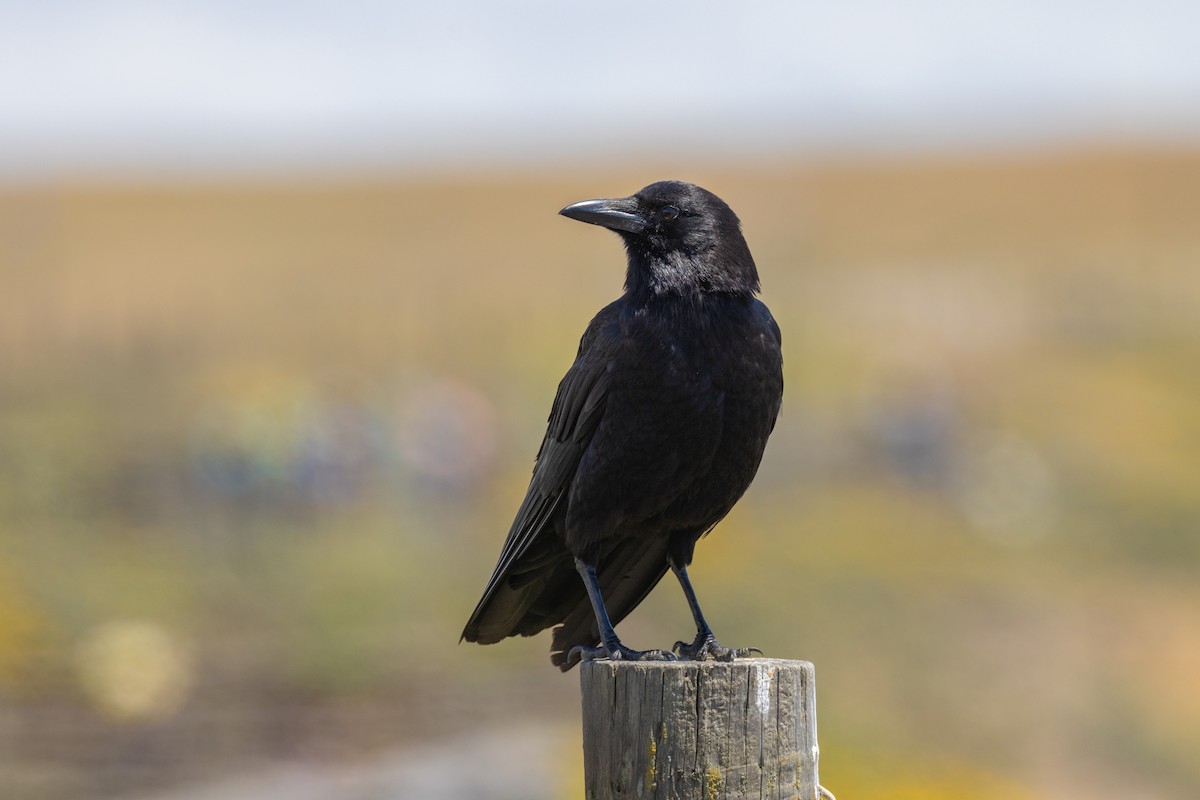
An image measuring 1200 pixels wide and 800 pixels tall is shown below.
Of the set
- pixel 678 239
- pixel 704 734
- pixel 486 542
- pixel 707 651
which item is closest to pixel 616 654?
pixel 707 651

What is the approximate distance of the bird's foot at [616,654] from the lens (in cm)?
498

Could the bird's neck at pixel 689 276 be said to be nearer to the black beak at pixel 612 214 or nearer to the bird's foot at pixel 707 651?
the black beak at pixel 612 214

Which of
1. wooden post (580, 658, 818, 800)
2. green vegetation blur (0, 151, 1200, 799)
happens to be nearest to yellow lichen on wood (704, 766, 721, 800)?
wooden post (580, 658, 818, 800)

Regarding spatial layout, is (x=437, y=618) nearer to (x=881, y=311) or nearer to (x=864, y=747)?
(x=864, y=747)

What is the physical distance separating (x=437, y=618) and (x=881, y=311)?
90.8 ft

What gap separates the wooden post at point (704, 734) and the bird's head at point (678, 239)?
187cm

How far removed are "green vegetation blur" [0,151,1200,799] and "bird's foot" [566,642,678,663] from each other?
4701mm

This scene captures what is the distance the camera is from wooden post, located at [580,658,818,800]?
414 cm

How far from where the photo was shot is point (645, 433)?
5.54 m

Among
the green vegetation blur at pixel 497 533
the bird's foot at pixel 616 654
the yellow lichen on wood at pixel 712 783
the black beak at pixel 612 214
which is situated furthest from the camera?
the green vegetation blur at pixel 497 533

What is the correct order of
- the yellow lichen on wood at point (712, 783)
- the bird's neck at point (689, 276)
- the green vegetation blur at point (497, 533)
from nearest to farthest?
the yellow lichen on wood at point (712, 783) → the bird's neck at point (689, 276) → the green vegetation blur at point (497, 533)

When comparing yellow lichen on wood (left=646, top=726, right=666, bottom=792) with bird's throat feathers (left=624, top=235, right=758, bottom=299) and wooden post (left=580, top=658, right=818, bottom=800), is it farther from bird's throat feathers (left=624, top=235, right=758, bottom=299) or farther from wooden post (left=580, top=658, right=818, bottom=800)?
bird's throat feathers (left=624, top=235, right=758, bottom=299)

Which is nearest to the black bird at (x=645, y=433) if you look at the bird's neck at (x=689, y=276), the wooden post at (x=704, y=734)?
the bird's neck at (x=689, y=276)

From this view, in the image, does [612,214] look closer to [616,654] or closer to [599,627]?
[599,627]
